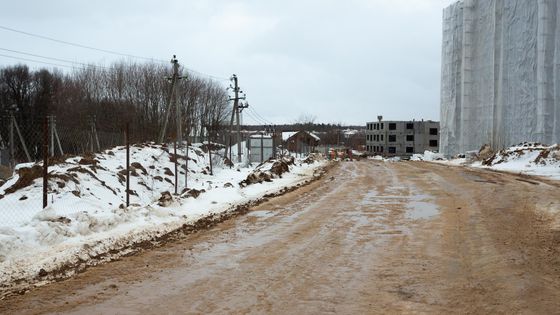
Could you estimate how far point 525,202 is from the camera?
13984 mm

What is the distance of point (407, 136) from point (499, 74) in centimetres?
7430

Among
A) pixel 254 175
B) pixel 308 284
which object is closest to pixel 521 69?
pixel 254 175

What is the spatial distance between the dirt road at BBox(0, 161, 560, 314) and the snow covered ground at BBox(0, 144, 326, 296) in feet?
2.78

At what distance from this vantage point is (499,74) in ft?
147

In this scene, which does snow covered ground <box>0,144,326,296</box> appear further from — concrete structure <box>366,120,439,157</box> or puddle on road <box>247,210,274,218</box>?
concrete structure <box>366,120,439,157</box>

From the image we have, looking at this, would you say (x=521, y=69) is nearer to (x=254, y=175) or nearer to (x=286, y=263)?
(x=254, y=175)

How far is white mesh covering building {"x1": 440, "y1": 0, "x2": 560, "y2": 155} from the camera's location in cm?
3834

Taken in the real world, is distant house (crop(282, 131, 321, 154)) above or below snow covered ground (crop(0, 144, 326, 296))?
above

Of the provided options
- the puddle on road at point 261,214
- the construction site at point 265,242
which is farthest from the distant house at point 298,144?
the puddle on road at point 261,214

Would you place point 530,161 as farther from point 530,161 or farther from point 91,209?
point 91,209

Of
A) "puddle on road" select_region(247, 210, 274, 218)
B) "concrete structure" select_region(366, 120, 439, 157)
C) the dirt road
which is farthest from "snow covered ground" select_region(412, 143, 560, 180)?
"concrete structure" select_region(366, 120, 439, 157)

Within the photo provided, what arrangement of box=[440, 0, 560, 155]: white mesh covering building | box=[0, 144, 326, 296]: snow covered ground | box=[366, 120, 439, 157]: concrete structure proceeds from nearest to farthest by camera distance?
box=[0, 144, 326, 296]: snow covered ground → box=[440, 0, 560, 155]: white mesh covering building → box=[366, 120, 439, 157]: concrete structure

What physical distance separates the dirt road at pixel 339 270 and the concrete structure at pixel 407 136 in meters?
106

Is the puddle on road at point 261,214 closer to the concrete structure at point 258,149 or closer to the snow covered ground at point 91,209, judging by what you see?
the snow covered ground at point 91,209
